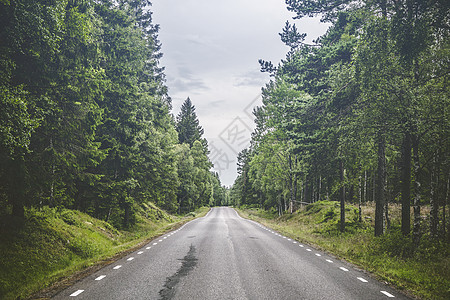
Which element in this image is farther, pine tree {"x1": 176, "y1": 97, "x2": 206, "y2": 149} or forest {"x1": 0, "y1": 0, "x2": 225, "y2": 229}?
pine tree {"x1": 176, "y1": 97, "x2": 206, "y2": 149}

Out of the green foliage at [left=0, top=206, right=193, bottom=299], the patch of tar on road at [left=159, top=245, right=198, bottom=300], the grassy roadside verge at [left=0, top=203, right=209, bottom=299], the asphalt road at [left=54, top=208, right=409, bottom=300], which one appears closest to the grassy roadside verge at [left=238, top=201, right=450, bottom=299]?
the asphalt road at [left=54, top=208, right=409, bottom=300]

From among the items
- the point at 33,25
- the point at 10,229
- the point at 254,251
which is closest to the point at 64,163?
the point at 10,229

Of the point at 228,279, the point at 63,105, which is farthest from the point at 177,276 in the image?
the point at 63,105

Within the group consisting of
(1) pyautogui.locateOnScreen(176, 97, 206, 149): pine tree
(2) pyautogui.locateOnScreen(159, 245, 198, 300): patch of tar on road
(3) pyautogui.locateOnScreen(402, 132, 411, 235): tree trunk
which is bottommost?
(2) pyautogui.locateOnScreen(159, 245, 198, 300): patch of tar on road

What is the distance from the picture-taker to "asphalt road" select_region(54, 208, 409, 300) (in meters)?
6.07

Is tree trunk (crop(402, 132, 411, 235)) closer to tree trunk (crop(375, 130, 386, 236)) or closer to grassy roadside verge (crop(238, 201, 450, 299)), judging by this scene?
grassy roadside verge (crop(238, 201, 450, 299))

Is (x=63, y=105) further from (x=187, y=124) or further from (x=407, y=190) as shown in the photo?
(x=187, y=124)

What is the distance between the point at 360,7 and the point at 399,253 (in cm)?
1024

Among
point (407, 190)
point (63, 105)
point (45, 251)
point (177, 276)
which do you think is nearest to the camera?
point (177, 276)

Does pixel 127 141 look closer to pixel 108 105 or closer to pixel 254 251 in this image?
pixel 108 105

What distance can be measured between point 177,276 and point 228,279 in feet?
4.34

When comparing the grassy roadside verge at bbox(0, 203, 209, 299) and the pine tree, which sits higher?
the pine tree

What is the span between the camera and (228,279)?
729cm

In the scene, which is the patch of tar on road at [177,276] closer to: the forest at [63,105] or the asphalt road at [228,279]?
the asphalt road at [228,279]
